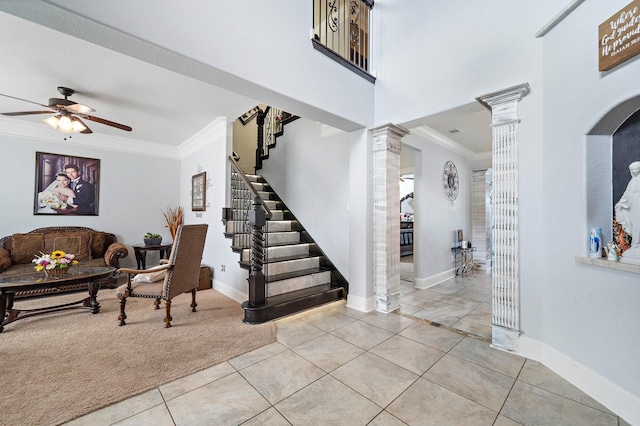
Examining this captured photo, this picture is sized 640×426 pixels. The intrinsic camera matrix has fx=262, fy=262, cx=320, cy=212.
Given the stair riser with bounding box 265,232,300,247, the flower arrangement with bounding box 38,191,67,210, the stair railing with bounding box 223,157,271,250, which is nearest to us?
the stair railing with bounding box 223,157,271,250

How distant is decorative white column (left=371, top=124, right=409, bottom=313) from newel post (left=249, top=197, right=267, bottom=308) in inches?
56.8

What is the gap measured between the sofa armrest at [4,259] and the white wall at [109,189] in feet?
2.06

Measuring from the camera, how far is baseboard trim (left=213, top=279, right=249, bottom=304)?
376 centimetres

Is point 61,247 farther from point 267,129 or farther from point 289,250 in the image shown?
point 267,129

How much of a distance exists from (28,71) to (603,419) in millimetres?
5749

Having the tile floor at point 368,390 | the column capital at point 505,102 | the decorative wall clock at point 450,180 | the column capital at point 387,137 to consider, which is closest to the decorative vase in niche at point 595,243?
the tile floor at point 368,390

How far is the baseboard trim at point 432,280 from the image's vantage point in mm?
4630

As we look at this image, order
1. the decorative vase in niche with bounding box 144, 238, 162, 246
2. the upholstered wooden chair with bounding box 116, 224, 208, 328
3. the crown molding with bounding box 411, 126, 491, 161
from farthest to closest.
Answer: the decorative vase in niche with bounding box 144, 238, 162, 246
the crown molding with bounding box 411, 126, 491, 161
the upholstered wooden chair with bounding box 116, 224, 208, 328

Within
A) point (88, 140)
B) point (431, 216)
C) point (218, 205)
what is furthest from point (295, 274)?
point (88, 140)

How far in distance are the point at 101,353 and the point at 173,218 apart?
12.7 feet

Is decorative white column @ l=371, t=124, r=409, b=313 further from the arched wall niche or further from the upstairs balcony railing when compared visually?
the arched wall niche

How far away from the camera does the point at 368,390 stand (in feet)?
6.01

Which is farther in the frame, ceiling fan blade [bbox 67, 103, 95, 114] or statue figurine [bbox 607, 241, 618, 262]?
ceiling fan blade [bbox 67, 103, 95, 114]

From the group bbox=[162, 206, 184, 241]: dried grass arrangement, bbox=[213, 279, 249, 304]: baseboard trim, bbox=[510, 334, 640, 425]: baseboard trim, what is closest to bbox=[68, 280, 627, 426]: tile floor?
bbox=[510, 334, 640, 425]: baseboard trim
